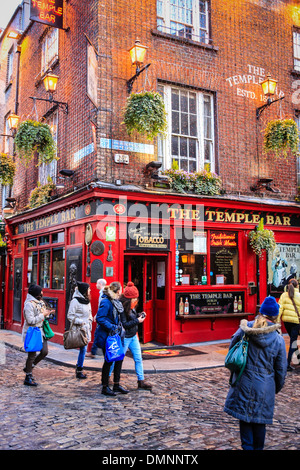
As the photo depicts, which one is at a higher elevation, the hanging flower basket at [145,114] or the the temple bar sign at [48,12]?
the the temple bar sign at [48,12]

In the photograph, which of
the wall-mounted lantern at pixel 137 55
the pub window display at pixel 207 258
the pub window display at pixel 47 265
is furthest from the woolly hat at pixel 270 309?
the pub window display at pixel 47 265

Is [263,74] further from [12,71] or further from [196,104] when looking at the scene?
[12,71]

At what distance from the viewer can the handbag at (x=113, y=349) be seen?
6559mm

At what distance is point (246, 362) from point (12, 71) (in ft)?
60.1

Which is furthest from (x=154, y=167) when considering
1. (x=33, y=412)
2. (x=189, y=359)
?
(x=33, y=412)

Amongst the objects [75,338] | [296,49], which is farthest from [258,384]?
[296,49]

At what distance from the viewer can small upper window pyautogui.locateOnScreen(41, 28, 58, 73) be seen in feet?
45.2

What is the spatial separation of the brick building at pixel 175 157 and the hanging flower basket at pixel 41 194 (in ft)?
0.99

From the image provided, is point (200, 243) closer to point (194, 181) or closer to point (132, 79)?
point (194, 181)

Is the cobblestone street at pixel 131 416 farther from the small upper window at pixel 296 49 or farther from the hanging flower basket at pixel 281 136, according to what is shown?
the small upper window at pixel 296 49

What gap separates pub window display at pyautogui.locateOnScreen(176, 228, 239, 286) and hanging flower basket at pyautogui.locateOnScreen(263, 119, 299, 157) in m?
2.93

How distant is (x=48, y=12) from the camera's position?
40.8 ft

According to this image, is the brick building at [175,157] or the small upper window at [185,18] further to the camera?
the small upper window at [185,18]

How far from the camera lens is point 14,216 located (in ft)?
53.2
